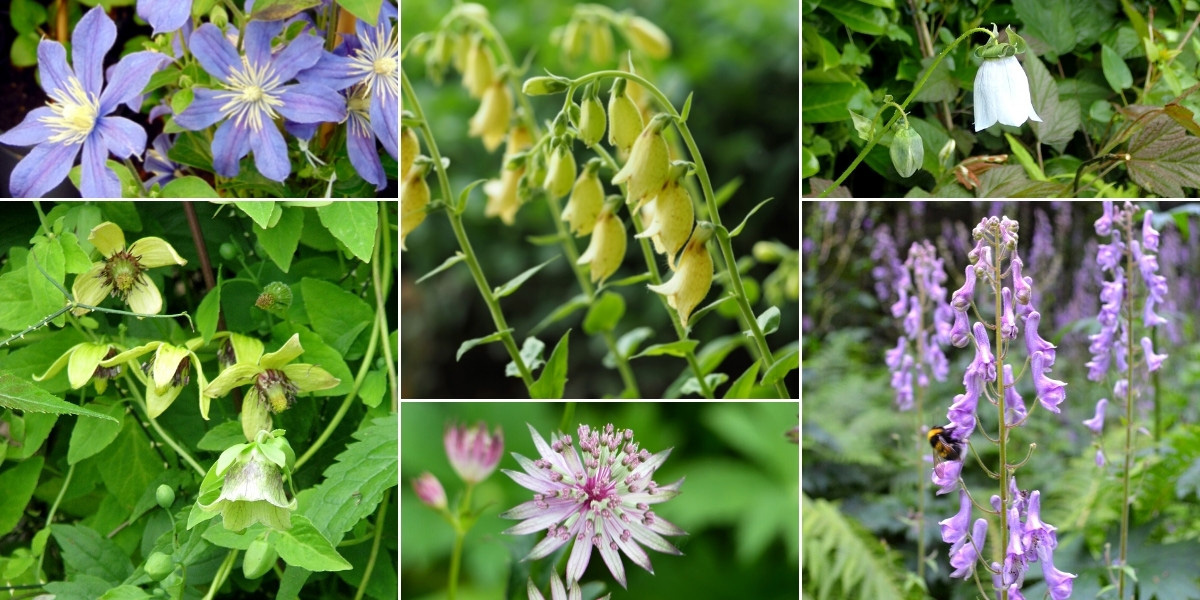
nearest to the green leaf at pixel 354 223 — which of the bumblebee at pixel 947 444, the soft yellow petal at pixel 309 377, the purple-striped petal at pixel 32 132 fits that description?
the soft yellow petal at pixel 309 377

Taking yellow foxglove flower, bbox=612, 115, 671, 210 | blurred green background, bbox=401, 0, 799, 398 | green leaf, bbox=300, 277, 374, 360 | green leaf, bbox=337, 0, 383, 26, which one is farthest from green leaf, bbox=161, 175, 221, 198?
blurred green background, bbox=401, 0, 799, 398

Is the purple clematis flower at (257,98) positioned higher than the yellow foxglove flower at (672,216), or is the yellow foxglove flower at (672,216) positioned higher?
the purple clematis flower at (257,98)

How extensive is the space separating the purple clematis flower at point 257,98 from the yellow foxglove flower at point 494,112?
19 centimetres

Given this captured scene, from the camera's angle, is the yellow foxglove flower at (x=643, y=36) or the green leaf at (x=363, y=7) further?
the yellow foxglove flower at (x=643, y=36)

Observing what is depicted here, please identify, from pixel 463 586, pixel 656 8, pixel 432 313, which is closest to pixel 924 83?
pixel 463 586

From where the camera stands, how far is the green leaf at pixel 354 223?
39.9 inches

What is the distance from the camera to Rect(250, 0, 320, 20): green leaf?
3.31 ft

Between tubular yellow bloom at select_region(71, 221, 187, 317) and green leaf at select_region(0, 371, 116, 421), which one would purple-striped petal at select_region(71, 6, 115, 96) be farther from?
green leaf at select_region(0, 371, 116, 421)

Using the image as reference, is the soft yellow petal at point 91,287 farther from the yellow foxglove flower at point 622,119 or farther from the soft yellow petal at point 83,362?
the yellow foxglove flower at point 622,119

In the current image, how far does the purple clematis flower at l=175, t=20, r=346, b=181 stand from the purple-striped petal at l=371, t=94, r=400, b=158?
0.13 feet

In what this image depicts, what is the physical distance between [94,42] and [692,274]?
0.73m

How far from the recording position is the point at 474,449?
108 centimetres

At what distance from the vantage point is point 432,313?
228 centimetres

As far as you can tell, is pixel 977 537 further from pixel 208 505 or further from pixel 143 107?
pixel 143 107
